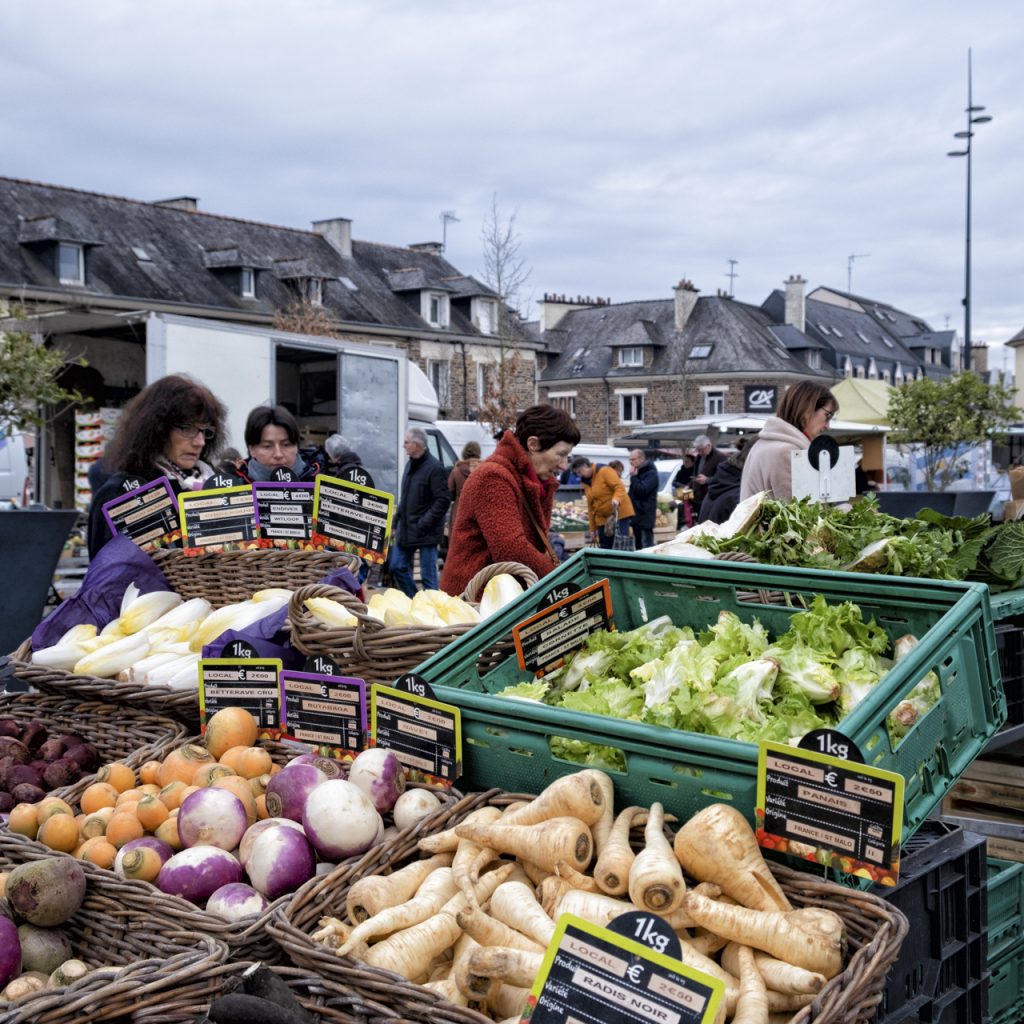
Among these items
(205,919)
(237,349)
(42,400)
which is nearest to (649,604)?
(205,919)

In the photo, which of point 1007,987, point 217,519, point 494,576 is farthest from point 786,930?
point 217,519

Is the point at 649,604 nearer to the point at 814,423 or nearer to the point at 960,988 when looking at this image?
the point at 960,988

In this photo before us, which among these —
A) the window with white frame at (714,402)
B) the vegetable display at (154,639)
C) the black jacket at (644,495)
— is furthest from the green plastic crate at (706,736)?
the window with white frame at (714,402)

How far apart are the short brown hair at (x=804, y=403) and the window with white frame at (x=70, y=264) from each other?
23410mm

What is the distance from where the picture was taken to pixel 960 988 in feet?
6.98

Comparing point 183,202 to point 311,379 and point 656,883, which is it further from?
point 656,883

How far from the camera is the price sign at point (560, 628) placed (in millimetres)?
2574

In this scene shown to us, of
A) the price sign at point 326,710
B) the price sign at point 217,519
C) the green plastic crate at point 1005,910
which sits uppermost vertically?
the price sign at point 217,519

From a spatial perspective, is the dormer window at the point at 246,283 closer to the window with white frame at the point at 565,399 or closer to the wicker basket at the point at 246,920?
the window with white frame at the point at 565,399

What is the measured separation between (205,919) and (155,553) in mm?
1954

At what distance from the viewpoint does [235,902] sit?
6.43 ft

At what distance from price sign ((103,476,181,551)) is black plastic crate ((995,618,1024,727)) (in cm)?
267

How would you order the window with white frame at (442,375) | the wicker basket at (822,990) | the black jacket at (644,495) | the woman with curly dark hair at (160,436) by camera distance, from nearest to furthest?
the wicker basket at (822,990) < the woman with curly dark hair at (160,436) < the black jacket at (644,495) < the window with white frame at (442,375)

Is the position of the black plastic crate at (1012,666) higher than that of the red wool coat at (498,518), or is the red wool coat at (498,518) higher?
the red wool coat at (498,518)
